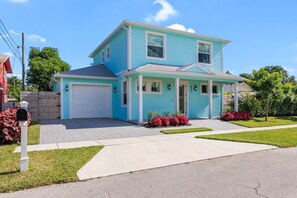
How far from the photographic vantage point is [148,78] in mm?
13492

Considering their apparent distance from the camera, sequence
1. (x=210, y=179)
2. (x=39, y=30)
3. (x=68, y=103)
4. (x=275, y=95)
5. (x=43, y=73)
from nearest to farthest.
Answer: (x=210, y=179) → (x=68, y=103) → (x=275, y=95) → (x=39, y=30) → (x=43, y=73)

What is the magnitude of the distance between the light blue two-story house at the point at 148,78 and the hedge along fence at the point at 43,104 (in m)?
0.52

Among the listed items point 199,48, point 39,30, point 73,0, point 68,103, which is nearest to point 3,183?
point 73,0

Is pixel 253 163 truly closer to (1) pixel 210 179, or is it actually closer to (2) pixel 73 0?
(1) pixel 210 179

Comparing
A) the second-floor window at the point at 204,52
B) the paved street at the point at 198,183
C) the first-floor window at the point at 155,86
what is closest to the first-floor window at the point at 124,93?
the first-floor window at the point at 155,86

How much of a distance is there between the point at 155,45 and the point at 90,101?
18.7 feet

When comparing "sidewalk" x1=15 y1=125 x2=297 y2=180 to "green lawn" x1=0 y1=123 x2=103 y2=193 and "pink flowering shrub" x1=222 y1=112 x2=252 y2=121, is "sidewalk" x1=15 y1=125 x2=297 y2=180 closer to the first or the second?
"green lawn" x1=0 y1=123 x2=103 y2=193

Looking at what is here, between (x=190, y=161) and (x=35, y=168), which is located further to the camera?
(x=190, y=161)

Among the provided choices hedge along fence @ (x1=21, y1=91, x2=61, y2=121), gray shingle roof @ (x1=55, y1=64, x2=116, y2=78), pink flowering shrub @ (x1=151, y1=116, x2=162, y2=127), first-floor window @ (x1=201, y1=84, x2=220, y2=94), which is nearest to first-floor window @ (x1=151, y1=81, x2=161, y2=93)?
gray shingle roof @ (x1=55, y1=64, x2=116, y2=78)

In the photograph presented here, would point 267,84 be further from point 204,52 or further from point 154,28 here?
point 154,28

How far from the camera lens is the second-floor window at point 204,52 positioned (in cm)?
1577

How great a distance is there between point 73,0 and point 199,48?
8.93 m

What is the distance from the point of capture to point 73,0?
11.0m

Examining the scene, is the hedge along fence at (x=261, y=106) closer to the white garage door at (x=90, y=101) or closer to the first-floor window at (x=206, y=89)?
the first-floor window at (x=206, y=89)
